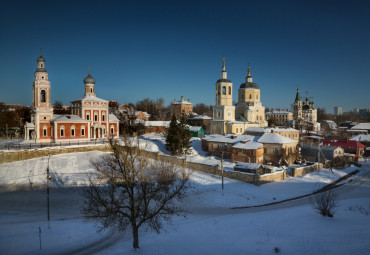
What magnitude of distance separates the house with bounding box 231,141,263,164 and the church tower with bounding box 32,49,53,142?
23.4 metres

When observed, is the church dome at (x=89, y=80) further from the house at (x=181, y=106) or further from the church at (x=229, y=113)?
the house at (x=181, y=106)

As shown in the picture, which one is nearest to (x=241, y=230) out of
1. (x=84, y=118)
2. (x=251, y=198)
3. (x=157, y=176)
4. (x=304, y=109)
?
(x=251, y=198)

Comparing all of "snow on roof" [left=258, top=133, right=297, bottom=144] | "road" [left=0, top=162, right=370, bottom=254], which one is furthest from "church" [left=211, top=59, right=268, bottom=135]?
"road" [left=0, top=162, right=370, bottom=254]

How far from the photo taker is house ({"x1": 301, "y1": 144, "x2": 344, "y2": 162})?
33875 mm

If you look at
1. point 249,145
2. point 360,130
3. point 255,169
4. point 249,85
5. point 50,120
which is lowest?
point 255,169

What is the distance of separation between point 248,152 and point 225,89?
59.2 feet

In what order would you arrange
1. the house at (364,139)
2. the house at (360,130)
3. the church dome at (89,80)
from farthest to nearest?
the house at (360,130), the house at (364,139), the church dome at (89,80)

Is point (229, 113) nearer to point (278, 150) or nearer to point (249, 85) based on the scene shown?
point (249, 85)

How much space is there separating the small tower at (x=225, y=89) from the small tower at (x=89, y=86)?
68.2 ft

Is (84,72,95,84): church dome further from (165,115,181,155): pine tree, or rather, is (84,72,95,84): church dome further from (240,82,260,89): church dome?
(240,82,260,89): church dome

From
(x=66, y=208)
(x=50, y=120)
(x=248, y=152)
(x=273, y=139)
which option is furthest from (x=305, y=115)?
(x=66, y=208)

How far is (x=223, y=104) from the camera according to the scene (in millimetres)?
46594

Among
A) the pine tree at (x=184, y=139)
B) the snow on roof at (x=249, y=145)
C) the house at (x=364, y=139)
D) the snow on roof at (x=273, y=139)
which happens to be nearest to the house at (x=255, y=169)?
the snow on roof at (x=249, y=145)

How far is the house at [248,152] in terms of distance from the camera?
3106 cm
